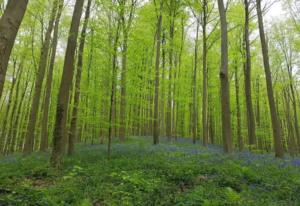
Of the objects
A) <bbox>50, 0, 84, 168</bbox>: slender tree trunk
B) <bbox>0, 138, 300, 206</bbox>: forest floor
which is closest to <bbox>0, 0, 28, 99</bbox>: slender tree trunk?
<bbox>0, 138, 300, 206</bbox>: forest floor

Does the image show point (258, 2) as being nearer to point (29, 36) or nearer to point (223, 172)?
point (223, 172)

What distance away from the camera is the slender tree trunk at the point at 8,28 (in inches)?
134

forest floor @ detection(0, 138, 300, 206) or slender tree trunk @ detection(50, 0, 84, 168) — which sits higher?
slender tree trunk @ detection(50, 0, 84, 168)

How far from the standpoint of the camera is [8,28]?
11.5ft

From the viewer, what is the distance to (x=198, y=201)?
4828mm

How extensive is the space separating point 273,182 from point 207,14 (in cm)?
1492

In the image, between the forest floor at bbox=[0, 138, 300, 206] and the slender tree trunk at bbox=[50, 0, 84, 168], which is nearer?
the forest floor at bbox=[0, 138, 300, 206]

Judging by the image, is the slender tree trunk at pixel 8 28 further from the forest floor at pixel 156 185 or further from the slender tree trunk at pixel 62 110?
the slender tree trunk at pixel 62 110

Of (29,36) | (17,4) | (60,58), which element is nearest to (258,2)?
(17,4)

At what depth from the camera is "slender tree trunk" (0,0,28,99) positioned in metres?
3.41

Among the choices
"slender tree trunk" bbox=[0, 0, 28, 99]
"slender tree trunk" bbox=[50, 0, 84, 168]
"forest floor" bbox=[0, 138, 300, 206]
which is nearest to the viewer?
"slender tree trunk" bbox=[0, 0, 28, 99]

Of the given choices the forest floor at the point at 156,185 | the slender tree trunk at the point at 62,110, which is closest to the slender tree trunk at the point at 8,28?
the forest floor at the point at 156,185

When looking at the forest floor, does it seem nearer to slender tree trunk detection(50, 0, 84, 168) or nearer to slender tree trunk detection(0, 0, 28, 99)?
slender tree trunk detection(50, 0, 84, 168)

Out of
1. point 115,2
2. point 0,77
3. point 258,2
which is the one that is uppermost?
point 258,2
